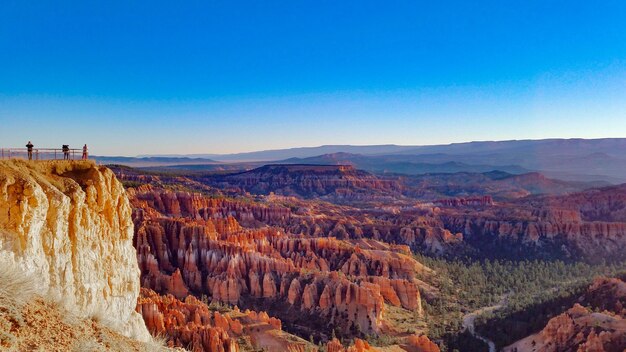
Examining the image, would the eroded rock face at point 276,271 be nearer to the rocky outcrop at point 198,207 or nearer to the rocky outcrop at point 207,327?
the rocky outcrop at point 198,207

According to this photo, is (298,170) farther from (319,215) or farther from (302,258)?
(302,258)

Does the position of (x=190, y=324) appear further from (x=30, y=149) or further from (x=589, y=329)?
(x=589, y=329)

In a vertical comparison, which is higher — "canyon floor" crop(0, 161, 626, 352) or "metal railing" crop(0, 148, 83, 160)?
"metal railing" crop(0, 148, 83, 160)

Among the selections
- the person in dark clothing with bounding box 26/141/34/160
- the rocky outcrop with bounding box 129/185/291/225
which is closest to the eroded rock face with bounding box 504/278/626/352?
the person in dark clothing with bounding box 26/141/34/160

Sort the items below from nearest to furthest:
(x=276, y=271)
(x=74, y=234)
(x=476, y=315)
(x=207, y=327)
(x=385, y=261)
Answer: (x=74, y=234) < (x=207, y=327) < (x=476, y=315) < (x=276, y=271) < (x=385, y=261)

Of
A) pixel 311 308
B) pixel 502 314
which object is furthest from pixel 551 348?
pixel 311 308

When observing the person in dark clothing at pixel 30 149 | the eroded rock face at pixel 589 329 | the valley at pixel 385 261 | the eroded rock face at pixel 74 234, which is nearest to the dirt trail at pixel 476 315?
the valley at pixel 385 261

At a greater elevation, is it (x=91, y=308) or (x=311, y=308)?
(x=91, y=308)

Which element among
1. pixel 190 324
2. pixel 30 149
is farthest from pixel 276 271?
pixel 30 149

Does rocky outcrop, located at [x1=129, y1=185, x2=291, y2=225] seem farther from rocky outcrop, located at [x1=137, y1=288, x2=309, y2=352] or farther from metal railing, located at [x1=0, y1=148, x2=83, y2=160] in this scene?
metal railing, located at [x1=0, y1=148, x2=83, y2=160]
